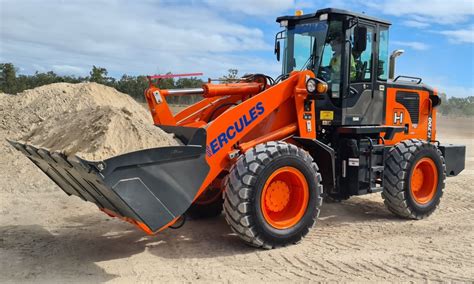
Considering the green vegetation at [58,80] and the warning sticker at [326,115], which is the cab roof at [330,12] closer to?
the warning sticker at [326,115]

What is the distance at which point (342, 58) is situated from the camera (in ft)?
21.1

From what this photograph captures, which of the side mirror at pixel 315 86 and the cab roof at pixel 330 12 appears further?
the cab roof at pixel 330 12

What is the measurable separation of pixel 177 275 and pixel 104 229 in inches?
82.2

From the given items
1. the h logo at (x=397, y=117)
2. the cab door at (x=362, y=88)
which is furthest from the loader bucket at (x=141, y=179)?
the h logo at (x=397, y=117)

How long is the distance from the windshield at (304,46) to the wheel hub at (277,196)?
192cm

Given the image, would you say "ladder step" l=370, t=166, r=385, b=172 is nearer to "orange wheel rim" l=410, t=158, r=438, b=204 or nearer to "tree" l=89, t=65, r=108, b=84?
"orange wheel rim" l=410, t=158, r=438, b=204

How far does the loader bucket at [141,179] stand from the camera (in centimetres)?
416

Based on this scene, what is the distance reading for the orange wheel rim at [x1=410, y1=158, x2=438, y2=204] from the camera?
706 centimetres

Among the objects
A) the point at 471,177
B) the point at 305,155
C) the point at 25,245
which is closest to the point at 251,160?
the point at 305,155

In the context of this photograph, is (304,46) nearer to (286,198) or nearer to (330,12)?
(330,12)

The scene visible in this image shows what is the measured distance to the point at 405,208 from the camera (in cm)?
673

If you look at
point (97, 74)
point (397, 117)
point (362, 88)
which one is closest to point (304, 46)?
point (362, 88)

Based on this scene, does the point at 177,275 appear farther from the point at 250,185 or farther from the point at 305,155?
the point at 305,155

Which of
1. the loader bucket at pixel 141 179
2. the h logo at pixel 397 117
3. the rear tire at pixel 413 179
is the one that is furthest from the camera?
the h logo at pixel 397 117
